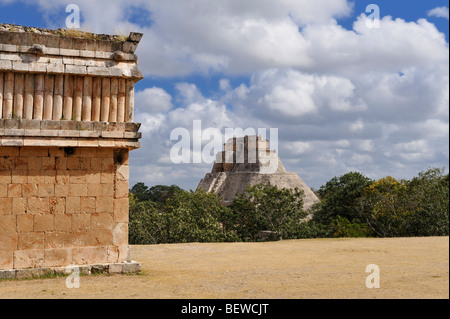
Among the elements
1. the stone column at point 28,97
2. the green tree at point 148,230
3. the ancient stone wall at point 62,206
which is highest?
the stone column at point 28,97

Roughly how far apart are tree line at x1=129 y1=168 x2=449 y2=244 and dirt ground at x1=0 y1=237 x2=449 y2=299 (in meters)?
9.79

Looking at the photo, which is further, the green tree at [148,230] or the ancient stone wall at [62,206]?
the green tree at [148,230]

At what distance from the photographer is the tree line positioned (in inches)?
947

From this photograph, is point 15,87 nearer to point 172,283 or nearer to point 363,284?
point 172,283

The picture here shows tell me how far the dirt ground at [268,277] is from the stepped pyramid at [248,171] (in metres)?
36.0

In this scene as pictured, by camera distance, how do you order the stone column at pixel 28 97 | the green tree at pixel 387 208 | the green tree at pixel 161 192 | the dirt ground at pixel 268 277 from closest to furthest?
the dirt ground at pixel 268 277 → the stone column at pixel 28 97 → the green tree at pixel 387 208 → the green tree at pixel 161 192

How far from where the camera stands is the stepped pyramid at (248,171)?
51500 millimetres

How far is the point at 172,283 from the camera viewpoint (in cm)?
895

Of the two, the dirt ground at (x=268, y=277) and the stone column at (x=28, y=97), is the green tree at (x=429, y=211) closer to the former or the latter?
the dirt ground at (x=268, y=277)

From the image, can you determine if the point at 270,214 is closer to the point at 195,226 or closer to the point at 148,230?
the point at 195,226

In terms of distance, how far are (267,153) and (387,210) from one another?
28315mm

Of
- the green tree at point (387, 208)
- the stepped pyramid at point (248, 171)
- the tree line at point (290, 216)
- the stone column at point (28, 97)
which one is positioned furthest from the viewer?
the stepped pyramid at point (248, 171)

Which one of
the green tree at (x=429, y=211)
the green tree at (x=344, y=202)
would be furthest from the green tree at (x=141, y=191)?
the green tree at (x=429, y=211)

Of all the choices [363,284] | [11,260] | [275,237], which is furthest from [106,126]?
[275,237]
